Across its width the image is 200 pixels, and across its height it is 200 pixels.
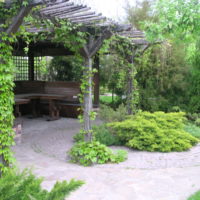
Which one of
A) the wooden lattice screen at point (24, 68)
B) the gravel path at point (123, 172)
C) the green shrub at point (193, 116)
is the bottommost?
the gravel path at point (123, 172)

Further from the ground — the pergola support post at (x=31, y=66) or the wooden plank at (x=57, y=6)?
the wooden plank at (x=57, y=6)

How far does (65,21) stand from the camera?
14.1 feet

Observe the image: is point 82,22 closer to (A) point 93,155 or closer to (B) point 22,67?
(A) point 93,155

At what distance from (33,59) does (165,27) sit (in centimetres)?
853

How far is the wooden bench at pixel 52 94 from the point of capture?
30.4 feet

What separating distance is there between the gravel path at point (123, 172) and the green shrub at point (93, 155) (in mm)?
157

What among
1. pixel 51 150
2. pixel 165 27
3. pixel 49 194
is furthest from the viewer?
pixel 51 150

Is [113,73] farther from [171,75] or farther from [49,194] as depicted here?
[49,194]

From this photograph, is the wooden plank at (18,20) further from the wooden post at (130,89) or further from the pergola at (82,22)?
the wooden post at (130,89)

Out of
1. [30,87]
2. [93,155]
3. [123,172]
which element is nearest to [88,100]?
[93,155]

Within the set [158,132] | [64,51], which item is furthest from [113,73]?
→ [158,132]

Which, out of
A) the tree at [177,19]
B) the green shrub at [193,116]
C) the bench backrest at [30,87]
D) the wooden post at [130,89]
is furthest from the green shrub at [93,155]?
the bench backrest at [30,87]

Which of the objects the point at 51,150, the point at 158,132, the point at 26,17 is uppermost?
the point at 26,17

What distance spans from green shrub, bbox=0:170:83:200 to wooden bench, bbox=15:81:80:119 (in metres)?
7.84
